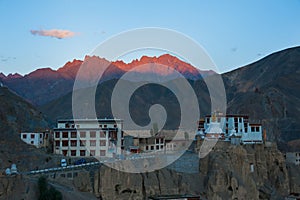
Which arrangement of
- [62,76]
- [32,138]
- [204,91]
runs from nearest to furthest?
[32,138] < [204,91] < [62,76]

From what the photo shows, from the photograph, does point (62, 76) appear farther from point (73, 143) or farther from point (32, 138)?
point (73, 143)

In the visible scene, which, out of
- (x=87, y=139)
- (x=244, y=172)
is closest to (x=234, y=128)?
(x=244, y=172)

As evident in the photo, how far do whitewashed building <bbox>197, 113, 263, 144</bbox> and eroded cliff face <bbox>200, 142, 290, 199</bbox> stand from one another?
1.82 m

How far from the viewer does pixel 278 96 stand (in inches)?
4281

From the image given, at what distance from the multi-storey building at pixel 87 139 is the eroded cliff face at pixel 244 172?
1113cm

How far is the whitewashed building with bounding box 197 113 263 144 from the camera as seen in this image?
5562 centimetres

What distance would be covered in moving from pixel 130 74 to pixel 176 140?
7845cm

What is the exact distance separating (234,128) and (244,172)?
8.65 meters

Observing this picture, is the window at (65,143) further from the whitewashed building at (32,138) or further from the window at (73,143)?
the whitewashed building at (32,138)

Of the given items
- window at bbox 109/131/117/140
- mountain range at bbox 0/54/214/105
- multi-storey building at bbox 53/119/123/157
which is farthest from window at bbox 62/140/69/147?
mountain range at bbox 0/54/214/105

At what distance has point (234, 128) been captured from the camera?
58312 millimetres

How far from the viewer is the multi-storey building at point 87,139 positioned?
53.1 m

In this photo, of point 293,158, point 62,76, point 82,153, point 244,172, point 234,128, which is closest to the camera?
point 244,172

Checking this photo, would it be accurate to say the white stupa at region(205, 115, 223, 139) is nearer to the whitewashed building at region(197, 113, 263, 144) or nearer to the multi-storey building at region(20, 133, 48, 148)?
the whitewashed building at region(197, 113, 263, 144)
